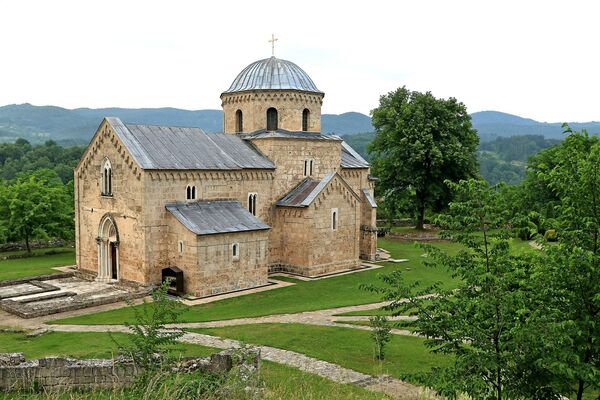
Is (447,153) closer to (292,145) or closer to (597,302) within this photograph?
(292,145)

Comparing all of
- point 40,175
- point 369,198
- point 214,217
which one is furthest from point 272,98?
point 40,175

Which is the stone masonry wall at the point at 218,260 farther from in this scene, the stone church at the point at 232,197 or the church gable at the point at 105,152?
the church gable at the point at 105,152

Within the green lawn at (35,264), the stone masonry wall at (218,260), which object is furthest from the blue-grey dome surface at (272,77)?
the green lawn at (35,264)

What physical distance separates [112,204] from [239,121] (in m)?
11.4

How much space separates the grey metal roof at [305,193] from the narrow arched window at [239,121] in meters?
6.02

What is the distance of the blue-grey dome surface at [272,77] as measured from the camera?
37.8 m

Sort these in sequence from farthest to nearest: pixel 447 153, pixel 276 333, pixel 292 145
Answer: pixel 447 153, pixel 292 145, pixel 276 333

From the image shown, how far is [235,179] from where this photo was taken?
33.7 metres

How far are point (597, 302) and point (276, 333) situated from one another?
43.8 feet

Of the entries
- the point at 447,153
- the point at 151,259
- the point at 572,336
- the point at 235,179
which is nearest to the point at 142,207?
the point at 151,259

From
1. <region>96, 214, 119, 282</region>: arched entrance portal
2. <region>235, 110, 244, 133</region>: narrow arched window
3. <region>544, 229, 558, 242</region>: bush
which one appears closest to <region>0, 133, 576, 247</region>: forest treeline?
<region>544, 229, 558, 242</region>: bush

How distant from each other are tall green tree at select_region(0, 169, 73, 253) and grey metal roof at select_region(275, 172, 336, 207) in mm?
16739

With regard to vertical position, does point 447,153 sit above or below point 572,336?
above

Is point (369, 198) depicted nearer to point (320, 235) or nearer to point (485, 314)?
point (320, 235)
